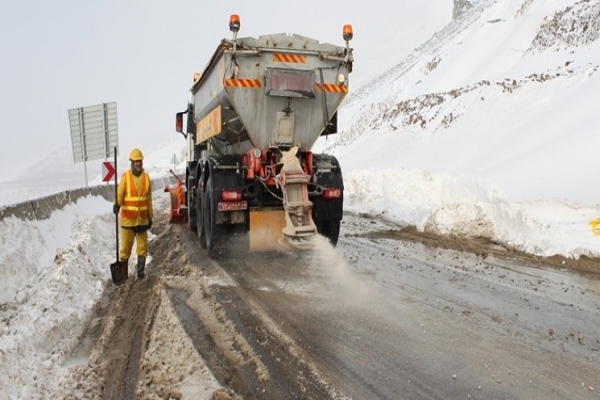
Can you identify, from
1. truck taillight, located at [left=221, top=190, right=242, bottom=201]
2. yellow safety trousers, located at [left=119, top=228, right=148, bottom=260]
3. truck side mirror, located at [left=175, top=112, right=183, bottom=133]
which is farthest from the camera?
truck side mirror, located at [left=175, top=112, right=183, bottom=133]

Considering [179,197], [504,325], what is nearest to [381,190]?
[179,197]

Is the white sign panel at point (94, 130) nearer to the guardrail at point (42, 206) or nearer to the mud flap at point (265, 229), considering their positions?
the guardrail at point (42, 206)

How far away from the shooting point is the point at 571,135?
1608cm

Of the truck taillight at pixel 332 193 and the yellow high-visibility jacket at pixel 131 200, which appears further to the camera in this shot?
the truck taillight at pixel 332 193

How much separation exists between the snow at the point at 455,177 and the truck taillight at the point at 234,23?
3.79m

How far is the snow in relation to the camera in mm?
5168

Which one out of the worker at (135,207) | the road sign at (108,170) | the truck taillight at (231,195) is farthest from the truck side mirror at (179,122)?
the worker at (135,207)

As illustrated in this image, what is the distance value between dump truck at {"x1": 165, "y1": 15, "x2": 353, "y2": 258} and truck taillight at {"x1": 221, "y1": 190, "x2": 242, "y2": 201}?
0.05 feet

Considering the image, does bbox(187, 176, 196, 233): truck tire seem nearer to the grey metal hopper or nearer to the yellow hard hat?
the grey metal hopper

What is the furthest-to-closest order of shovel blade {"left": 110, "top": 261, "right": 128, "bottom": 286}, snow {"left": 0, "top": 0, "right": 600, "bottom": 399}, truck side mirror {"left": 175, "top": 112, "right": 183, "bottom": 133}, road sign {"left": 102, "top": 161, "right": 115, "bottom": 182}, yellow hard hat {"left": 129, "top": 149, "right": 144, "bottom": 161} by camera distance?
road sign {"left": 102, "top": 161, "right": 115, "bottom": 182}, truck side mirror {"left": 175, "top": 112, "right": 183, "bottom": 133}, yellow hard hat {"left": 129, "top": 149, "right": 144, "bottom": 161}, shovel blade {"left": 110, "top": 261, "right": 128, "bottom": 286}, snow {"left": 0, "top": 0, "right": 600, "bottom": 399}

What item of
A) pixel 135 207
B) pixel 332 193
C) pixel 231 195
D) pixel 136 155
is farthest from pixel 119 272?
pixel 332 193

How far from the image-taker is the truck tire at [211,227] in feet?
24.7

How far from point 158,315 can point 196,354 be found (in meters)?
1.23

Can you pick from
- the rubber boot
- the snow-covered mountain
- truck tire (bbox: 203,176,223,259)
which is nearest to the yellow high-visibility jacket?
the rubber boot
